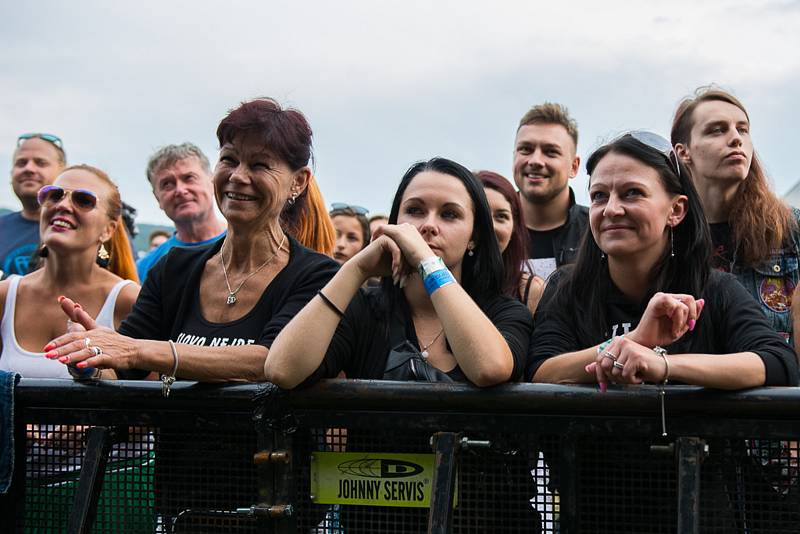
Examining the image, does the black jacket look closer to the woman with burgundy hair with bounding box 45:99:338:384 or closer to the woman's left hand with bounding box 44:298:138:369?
the woman with burgundy hair with bounding box 45:99:338:384

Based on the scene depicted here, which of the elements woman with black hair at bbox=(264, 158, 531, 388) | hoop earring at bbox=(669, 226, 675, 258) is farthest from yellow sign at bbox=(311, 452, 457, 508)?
hoop earring at bbox=(669, 226, 675, 258)

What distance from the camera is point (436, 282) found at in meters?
2.68

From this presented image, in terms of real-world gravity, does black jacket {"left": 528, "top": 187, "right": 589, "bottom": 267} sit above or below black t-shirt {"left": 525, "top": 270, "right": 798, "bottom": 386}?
above

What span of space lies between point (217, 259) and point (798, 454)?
208 cm

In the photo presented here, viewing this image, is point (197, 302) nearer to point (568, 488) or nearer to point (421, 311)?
point (421, 311)

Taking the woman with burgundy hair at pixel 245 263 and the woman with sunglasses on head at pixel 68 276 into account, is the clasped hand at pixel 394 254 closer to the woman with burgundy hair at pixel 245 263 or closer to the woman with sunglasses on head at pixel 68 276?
the woman with burgundy hair at pixel 245 263

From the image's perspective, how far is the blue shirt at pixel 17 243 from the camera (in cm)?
536

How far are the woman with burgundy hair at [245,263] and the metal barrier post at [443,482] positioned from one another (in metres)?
0.79

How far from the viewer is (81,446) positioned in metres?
2.64

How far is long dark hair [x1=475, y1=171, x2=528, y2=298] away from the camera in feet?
11.2

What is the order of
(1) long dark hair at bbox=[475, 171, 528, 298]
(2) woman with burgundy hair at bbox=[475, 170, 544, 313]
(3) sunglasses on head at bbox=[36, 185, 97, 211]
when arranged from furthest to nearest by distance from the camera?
(3) sunglasses on head at bbox=[36, 185, 97, 211]
(2) woman with burgundy hair at bbox=[475, 170, 544, 313]
(1) long dark hair at bbox=[475, 171, 528, 298]

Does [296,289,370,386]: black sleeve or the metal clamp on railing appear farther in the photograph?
[296,289,370,386]: black sleeve

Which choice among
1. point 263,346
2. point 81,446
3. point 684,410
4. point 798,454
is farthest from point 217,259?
point 798,454

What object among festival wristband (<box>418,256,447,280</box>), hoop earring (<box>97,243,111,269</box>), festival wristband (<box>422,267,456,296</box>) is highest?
hoop earring (<box>97,243,111,269</box>)
